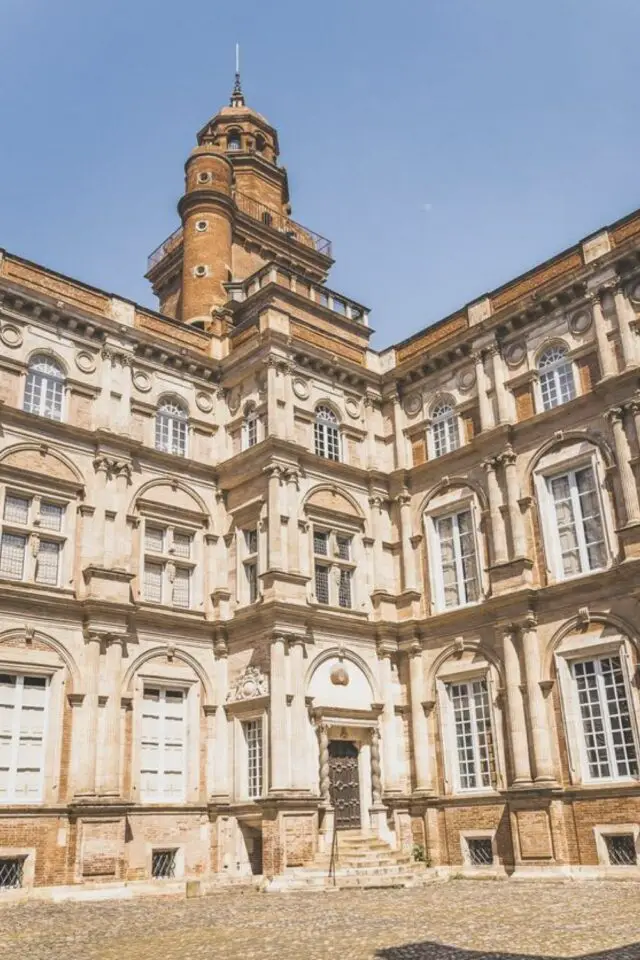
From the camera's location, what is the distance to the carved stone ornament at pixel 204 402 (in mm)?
29250

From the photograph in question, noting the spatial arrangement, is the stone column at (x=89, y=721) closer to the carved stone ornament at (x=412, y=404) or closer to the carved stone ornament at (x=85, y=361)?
the carved stone ornament at (x=85, y=361)

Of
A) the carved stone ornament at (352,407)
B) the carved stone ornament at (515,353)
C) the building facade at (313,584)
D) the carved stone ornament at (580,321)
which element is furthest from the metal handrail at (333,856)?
the carved stone ornament at (580,321)

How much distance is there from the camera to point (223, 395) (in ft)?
98.0

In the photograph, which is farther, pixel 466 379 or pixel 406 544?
pixel 466 379

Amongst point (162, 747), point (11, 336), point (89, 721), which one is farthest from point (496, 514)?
point (11, 336)

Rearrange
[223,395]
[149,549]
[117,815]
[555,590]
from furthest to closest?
[223,395] → [149,549] → [555,590] → [117,815]

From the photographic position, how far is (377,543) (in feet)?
94.9

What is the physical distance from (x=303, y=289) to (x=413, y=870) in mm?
19822

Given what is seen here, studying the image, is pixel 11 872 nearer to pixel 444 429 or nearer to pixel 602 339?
pixel 444 429

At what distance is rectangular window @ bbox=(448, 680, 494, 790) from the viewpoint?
81.4ft

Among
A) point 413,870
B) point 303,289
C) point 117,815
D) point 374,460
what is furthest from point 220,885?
point 303,289

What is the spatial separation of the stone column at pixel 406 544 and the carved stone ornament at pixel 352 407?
3272 mm

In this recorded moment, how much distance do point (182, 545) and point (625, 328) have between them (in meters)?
14.1

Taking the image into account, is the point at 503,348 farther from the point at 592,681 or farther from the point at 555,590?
the point at 592,681
